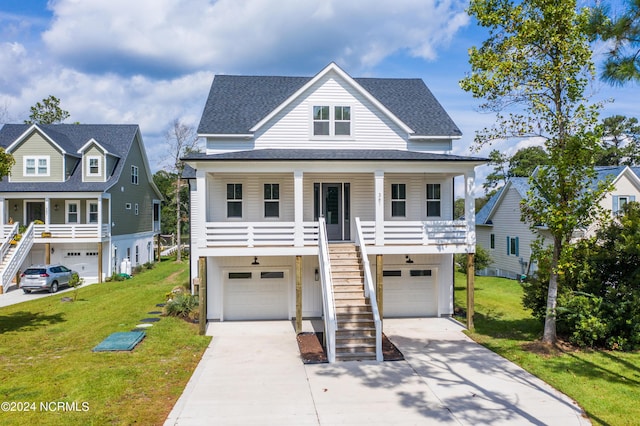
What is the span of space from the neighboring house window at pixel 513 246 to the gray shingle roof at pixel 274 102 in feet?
48.2

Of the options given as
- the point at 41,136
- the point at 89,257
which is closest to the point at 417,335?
the point at 89,257

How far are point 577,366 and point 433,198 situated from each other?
8.18 m

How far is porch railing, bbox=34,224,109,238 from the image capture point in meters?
25.7

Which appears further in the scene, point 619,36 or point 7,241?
point 7,241

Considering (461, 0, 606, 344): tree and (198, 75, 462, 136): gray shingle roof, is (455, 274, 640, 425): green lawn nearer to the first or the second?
(461, 0, 606, 344): tree

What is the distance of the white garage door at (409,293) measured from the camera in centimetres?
1703

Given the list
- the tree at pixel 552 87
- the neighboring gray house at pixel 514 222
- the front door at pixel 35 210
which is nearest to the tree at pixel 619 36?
the tree at pixel 552 87

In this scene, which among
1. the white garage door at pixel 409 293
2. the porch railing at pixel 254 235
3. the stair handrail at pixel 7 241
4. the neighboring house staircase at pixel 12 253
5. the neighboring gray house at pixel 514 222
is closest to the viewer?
the porch railing at pixel 254 235

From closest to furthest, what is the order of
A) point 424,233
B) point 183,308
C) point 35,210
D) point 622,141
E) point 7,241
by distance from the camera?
point 424,233 → point 183,308 → point 7,241 → point 35,210 → point 622,141

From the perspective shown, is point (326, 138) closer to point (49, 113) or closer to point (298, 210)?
point (298, 210)

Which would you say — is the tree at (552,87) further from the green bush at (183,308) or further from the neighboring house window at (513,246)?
the neighboring house window at (513,246)

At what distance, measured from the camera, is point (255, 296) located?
16516mm

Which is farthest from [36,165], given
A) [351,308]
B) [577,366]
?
[577,366]

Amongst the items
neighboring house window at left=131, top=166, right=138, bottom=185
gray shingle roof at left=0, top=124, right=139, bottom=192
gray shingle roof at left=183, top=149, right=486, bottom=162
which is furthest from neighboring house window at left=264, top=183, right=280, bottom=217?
neighboring house window at left=131, top=166, right=138, bottom=185
